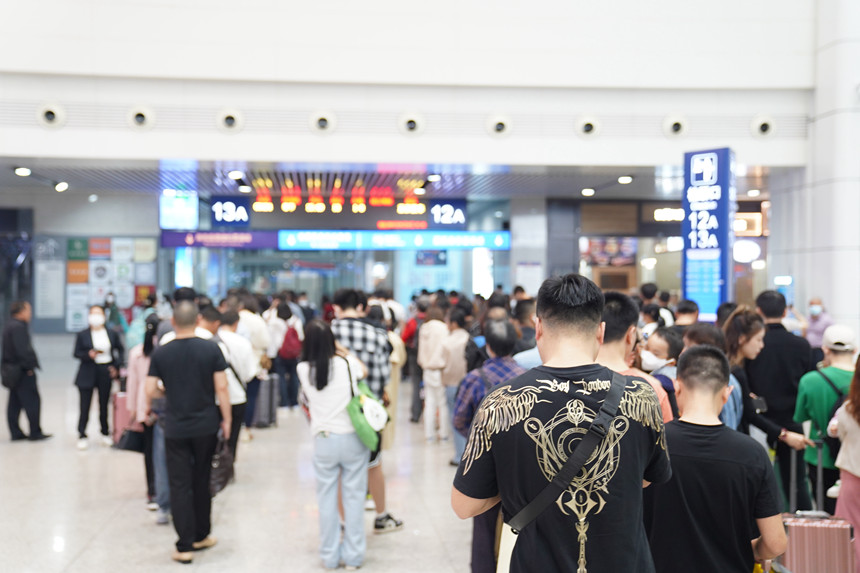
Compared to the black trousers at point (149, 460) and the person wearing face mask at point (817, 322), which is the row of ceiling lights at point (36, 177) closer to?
the black trousers at point (149, 460)

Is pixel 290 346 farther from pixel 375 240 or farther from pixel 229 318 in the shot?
pixel 375 240

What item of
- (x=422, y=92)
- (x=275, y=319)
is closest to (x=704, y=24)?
(x=422, y=92)

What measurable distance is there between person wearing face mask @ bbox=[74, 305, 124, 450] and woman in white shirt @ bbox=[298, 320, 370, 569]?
488cm

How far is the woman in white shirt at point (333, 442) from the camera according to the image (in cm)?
508

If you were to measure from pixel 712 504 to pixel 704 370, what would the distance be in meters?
0.48

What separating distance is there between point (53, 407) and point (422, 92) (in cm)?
708

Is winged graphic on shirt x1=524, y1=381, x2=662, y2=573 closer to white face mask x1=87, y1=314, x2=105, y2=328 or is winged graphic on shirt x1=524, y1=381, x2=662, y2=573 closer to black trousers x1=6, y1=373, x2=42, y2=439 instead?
white face mask x1=87, y1=314, x2=105, y2=328

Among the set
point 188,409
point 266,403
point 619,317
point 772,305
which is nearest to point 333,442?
point 188,409

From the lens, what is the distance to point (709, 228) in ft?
33.4

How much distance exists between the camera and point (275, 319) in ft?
37.5

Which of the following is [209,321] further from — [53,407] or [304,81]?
[53,407]

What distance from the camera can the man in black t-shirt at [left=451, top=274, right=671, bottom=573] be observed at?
210 centimetres

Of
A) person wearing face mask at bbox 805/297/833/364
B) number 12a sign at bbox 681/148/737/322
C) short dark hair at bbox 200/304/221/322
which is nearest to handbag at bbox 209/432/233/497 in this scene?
short dark hair at bbox 200/304/221/322

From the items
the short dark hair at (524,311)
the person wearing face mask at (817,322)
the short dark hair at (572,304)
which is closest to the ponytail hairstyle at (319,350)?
the short dark hair at (524,311)
